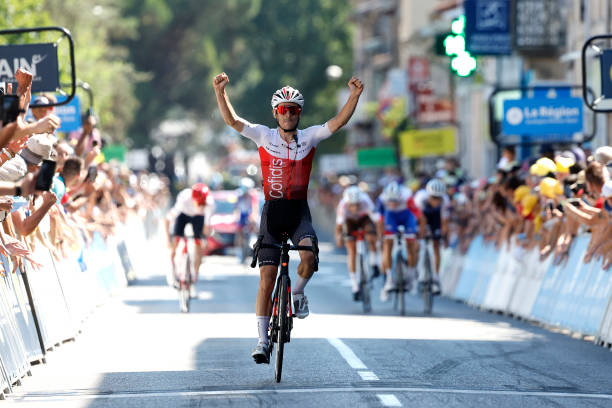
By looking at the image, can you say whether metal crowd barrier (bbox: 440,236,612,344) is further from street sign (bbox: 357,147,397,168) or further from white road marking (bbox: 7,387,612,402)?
street sign (bbox: 357,147,397,168)

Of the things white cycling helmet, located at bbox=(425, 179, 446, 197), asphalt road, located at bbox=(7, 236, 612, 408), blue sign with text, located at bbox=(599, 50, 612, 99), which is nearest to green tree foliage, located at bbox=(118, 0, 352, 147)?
white cycling helmet, located at bbox=(425, 179, 446, 197)

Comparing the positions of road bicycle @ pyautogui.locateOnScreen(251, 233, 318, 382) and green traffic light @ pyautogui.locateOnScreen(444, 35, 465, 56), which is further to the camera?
Result: green traffic light @ pyautogui.locateOnScreen(444, 35, 465, 56)

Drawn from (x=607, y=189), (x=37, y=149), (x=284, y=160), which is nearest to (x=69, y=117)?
(x=607, y=189)

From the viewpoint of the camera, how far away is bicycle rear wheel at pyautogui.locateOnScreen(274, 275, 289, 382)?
11180 millimetres

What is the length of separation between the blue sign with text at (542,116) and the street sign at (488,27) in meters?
4.11

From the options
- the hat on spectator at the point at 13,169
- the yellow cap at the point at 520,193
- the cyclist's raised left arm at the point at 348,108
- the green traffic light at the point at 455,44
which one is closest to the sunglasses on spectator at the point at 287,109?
the cyclist's raised left arm at the point at 348,108

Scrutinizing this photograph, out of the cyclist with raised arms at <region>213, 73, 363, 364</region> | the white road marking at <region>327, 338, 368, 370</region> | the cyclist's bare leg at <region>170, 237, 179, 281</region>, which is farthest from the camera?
the cyclist's bare leg at <region>170, 237, 179, 281</region>

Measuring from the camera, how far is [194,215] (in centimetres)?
A: 2052

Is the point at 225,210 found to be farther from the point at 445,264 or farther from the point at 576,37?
the point at 445,264

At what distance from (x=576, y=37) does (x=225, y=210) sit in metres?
10.5

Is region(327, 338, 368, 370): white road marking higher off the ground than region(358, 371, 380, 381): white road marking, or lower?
lower

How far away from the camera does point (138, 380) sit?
1163 cm

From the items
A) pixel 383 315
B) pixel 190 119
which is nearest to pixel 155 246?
pixel 383 315

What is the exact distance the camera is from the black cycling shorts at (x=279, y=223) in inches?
460
